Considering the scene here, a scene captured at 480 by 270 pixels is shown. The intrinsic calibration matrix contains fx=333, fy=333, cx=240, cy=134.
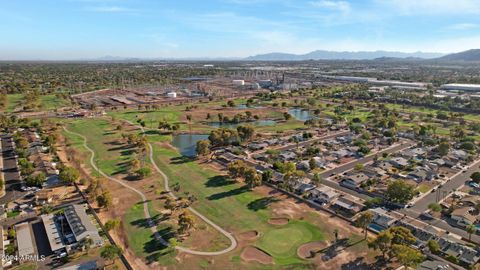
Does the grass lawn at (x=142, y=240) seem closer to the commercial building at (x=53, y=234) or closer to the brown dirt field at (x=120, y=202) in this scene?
the brown dirt field at (x=120, y=202)

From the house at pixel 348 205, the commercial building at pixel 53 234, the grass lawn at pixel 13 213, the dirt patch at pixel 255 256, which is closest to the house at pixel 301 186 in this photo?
the house at pixel 348 205

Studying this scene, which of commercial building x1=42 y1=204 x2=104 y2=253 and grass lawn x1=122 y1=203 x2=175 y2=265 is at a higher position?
commercial building x1=42 y1=204 x2=104 y2=253

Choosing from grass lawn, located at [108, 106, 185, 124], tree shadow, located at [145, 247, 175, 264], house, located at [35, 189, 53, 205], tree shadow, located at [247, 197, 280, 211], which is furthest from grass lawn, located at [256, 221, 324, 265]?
grass lawn, located at [108, 106, 185, 124]

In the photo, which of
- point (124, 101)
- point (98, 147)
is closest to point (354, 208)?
point (98, 147)

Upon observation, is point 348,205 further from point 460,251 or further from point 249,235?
point 249,235

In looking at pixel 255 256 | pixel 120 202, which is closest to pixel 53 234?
pixel 120 202

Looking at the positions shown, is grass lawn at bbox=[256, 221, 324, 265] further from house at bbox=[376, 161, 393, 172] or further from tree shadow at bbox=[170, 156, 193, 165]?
tree shadow at bbox=[170, 156, 193, 165]
